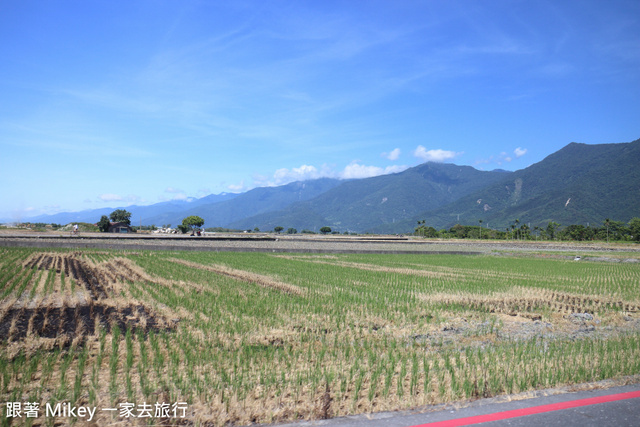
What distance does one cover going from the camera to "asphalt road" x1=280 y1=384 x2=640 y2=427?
4855 mm

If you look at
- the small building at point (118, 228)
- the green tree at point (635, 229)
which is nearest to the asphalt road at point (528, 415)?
the small building at point (118, 228)

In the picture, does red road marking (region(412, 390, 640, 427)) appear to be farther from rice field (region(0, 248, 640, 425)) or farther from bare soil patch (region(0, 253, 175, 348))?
bare soil patch (region(0, 253, 175, 348))

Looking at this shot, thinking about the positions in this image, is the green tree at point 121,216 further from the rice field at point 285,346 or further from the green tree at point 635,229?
the green tree at point 635,229

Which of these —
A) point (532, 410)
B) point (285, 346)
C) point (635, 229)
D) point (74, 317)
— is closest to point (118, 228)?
point (74, 317)

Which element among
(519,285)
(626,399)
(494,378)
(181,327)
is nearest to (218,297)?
(181,327)

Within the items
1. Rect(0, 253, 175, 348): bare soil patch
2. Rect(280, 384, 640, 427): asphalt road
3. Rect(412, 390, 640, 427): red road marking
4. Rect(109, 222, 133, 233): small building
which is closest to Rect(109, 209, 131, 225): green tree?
Rect(109, 222, 133, 233): small building

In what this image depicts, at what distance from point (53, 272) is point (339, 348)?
16547mm

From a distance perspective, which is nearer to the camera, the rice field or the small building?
the rice field

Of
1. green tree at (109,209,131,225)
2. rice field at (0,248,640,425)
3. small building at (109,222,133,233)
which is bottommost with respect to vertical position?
rice field at (0,248,640,425)

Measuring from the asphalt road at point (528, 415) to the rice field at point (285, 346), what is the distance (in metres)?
0.38

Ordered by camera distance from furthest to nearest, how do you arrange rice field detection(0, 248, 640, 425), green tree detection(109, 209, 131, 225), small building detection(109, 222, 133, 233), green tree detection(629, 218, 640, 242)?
green tree detection(109, 209, 131, 225)
green tree detection(629, 218, 640, 242)
small building detection(109, 222, 133, 233)
rice field detection(0, 248, 640, 425)

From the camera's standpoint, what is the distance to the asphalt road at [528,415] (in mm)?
4855

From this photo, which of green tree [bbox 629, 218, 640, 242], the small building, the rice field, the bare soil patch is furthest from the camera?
green tree [bbox 629, 218, 640, 242]

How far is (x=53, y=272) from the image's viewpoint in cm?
1927
